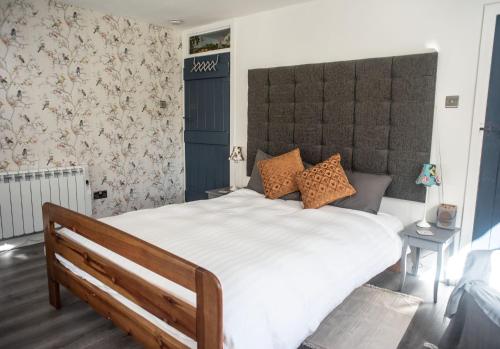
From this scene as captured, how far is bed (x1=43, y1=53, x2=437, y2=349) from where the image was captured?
152cm

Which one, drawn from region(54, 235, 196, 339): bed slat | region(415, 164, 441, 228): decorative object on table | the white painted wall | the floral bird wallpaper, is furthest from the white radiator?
region(415, 164, 441, 228): decorative object on table

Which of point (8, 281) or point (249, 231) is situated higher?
point (249, 231)

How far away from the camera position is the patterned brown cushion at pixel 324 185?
298 centimetres

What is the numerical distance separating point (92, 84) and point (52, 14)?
0.74 meters

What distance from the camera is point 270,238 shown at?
218cm

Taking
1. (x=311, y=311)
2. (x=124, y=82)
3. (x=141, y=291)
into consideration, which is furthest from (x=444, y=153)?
(x=124, y=82)

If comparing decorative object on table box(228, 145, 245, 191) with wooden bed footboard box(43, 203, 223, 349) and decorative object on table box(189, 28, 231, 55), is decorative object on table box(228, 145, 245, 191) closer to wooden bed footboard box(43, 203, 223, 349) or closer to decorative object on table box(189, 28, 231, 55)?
decorative object on table box(189, 28, 231, 55)

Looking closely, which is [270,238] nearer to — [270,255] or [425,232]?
[270,255]

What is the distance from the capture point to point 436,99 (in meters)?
2.81

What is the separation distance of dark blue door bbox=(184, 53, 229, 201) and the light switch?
2.33 metres

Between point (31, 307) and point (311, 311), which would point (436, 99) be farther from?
point (31, 307)

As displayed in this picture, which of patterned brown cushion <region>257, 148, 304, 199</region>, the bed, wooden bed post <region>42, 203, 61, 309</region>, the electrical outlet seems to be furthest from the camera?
the electrical outlet

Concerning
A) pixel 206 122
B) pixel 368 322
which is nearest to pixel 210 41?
pixel 206 122

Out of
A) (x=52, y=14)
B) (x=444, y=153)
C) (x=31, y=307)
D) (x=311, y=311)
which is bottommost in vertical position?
(x=31, y=307)
